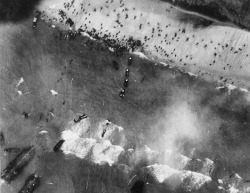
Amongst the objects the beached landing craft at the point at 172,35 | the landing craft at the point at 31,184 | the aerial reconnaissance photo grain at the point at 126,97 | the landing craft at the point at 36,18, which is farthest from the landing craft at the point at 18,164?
the beached landing craft at the point at 172,35

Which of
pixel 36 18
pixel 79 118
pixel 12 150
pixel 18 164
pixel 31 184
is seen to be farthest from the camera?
pixel 36 18

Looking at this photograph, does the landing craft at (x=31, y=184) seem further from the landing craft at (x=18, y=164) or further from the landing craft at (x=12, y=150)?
the landing craft at (x=12, y=150)

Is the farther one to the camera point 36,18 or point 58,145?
point 36,18

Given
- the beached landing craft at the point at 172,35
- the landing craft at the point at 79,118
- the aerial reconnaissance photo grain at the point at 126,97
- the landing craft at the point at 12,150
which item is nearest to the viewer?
the aerial reconnaissance photo grain at the point at 126,97

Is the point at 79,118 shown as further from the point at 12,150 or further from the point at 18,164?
the point at 18,164

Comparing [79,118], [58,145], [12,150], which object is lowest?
[12,150]

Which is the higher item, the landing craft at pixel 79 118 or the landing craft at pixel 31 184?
the landing craft at pixel 79 118

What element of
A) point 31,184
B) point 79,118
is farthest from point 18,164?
point 79,118
